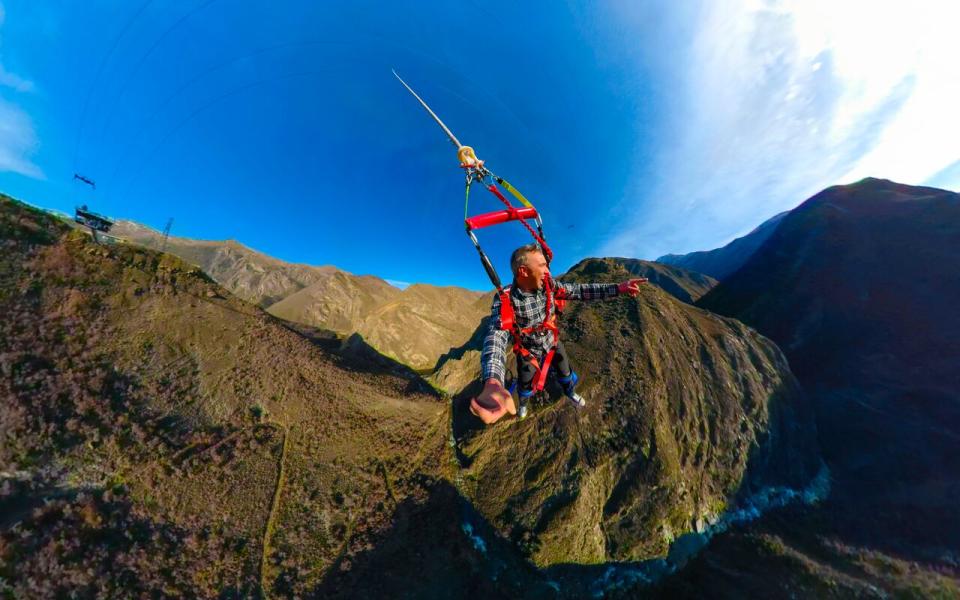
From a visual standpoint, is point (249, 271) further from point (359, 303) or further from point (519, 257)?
point (519, 257)

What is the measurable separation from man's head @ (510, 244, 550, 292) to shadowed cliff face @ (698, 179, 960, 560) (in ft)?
87.8

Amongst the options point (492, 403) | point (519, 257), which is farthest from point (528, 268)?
point (492, 403)

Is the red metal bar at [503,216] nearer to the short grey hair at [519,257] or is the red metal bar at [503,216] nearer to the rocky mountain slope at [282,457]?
the short grey hair at [519,257]

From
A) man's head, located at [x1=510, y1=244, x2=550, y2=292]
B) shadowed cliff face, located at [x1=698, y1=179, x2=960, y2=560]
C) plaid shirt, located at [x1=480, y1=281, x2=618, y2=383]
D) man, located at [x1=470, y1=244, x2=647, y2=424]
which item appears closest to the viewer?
man, located at [x1=470, y1=244, x2=647, y2=424]

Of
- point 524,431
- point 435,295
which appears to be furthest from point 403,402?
point 435,295

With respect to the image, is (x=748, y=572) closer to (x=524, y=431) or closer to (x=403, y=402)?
(x=524, y=431)

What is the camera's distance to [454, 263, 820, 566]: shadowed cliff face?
11383 millimetres

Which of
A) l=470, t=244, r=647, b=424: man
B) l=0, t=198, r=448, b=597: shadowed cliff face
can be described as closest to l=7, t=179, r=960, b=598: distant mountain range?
l=0, t=198, r=448, b=597: shadowed cliff face

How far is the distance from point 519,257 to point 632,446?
501 inches

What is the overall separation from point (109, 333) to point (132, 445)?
3654 millimetres

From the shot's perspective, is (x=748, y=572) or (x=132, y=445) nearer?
(x=132, y=445)

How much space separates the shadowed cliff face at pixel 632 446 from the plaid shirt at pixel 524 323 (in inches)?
346

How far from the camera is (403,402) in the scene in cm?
1399

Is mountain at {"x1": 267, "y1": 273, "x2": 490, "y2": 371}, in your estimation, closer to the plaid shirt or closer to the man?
the man
